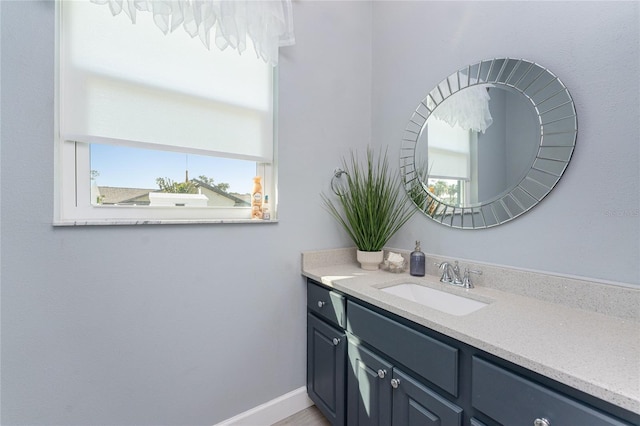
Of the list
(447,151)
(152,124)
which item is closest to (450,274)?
(447,151)

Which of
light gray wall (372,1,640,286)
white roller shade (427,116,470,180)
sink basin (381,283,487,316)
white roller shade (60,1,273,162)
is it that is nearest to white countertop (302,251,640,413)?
sink basin (381,283,487,316)

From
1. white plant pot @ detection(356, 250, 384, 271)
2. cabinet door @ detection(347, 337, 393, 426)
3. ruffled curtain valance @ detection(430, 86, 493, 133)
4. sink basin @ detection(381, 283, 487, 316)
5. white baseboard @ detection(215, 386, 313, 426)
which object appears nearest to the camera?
cabinet door @ detection(347, 337, 393, 426)

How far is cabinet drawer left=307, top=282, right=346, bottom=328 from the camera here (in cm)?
124

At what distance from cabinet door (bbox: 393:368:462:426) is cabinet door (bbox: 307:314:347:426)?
31 centimetres

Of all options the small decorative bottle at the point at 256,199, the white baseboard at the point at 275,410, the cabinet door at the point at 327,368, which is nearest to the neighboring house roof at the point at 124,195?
the small decorative bottle at the point at 256,199

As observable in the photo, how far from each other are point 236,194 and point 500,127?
4.23 feet

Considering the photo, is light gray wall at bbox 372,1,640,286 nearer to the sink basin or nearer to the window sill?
the sink basin

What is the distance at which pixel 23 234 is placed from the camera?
3.06ft

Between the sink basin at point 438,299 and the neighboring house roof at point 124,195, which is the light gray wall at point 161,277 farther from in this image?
the sink basin at point 438,299

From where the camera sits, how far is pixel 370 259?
4.94 feet

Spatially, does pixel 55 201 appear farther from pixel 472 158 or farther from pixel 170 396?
pixel 472 158

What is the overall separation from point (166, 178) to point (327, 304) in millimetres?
980

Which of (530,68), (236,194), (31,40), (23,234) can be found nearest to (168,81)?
(31,40)

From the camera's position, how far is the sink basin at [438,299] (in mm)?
1118
